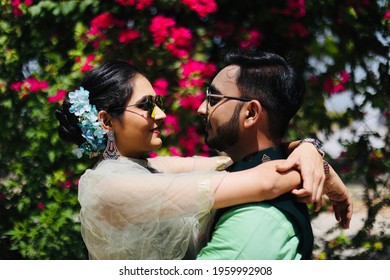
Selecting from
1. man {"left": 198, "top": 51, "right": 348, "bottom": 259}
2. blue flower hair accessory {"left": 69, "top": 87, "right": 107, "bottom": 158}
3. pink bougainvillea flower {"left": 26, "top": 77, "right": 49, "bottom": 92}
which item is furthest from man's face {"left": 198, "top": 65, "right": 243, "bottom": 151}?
pink bougainvillea flower {"left": 26, "top": 77, "right": 49, "bottom": 92}

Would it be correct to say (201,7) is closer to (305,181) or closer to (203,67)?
(203,67)

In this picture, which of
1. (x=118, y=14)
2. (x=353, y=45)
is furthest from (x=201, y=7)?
(x=353, y=45)

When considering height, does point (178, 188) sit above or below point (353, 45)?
above

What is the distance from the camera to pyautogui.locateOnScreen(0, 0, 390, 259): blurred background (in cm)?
387

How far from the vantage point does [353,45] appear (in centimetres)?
420

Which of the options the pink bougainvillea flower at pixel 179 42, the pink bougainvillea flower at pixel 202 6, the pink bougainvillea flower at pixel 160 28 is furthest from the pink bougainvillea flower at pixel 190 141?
the pink bougainvillea flower at pixel 202 6

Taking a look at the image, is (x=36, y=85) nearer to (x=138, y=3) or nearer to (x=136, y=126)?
(x=138, y=3)

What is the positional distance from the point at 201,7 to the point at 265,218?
6.69 ft

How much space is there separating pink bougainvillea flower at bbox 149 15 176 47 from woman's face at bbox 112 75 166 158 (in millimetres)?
1333

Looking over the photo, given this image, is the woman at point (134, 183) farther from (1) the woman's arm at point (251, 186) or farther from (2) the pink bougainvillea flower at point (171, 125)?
(2) the pink bougainvillea flower at point (171, 125)

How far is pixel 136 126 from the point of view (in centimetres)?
242

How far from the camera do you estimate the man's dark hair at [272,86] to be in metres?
2.29

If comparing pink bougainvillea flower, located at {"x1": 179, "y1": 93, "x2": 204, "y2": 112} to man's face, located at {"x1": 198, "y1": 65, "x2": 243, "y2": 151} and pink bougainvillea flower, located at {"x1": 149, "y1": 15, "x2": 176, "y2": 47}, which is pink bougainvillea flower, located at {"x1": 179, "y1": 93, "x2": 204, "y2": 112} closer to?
pink bougainvillea flower, located at {"x1": 149, "y1": 15, "x2": 176, "y2": 47}

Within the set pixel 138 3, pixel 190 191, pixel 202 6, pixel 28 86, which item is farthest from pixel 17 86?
pixel 190 191
